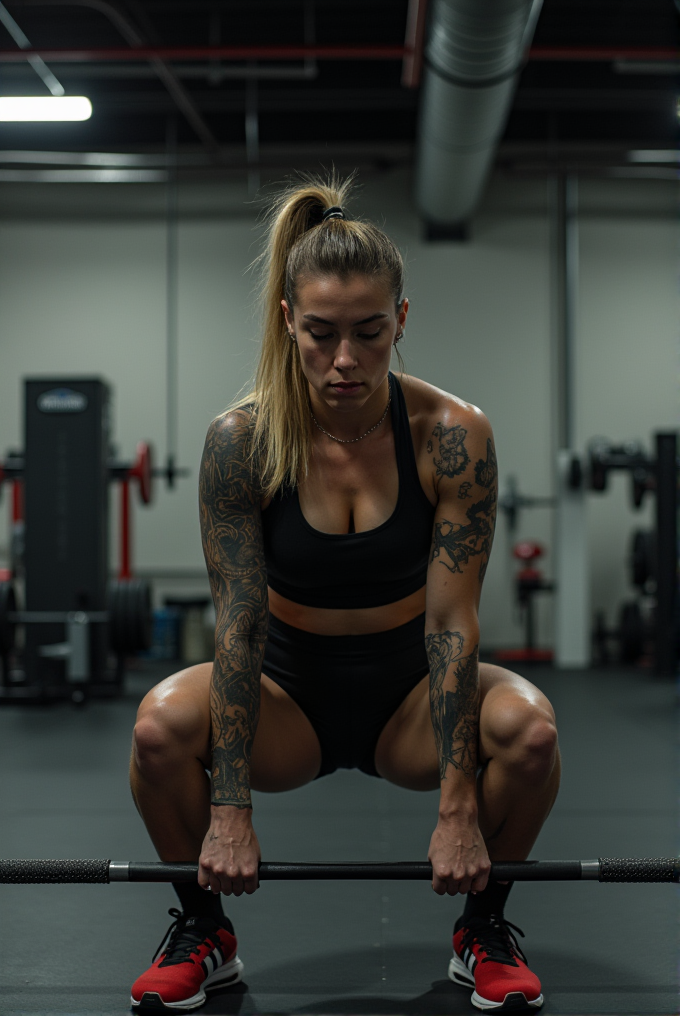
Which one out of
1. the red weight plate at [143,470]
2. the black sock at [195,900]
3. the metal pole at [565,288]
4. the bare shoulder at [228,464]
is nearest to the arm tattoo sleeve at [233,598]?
the bare shoulder at [228,464]

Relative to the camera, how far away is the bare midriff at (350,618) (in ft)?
5.09

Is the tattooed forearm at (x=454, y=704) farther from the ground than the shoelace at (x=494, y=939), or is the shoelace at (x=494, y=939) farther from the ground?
the tattooed forearm at (x=454, y=704)

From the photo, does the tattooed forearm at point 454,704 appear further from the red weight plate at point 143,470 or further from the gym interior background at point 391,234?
the gym interior background at point 391,234

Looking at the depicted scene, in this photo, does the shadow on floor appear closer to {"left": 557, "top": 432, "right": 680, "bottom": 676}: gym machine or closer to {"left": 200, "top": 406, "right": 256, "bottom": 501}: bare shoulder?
{"left": 200, "top": 406, "right": 256, "bottom": 501}: bare shoulder

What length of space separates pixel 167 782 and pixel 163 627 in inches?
194

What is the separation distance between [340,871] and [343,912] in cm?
57

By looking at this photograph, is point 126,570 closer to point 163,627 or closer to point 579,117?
point 163,627

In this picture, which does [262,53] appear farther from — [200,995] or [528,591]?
[200,995]

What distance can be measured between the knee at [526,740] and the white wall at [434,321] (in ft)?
17.0

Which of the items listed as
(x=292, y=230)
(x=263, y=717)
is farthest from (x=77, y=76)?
(x=263, y=717)

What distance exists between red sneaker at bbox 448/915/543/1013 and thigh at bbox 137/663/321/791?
0.36 metres

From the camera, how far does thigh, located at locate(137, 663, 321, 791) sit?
1.36m

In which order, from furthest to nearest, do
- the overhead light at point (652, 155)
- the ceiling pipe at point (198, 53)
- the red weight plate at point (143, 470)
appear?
the overhead light at point (652, 155)
the red weight plate at point (143, 470)
the ceiling pipe at point (198, 53)

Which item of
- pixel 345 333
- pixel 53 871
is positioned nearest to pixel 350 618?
pixel 345 333
